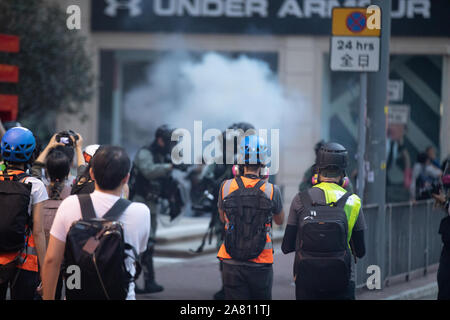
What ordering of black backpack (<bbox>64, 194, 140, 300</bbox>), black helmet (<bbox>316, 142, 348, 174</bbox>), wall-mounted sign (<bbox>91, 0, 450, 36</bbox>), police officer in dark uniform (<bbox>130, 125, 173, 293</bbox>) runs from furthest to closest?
wall-mounted sign (<bbox>91, 0, 450, 36</bbox>) < police officer in dark uniform (<bbox>130, 125, 173, 293</bbox>) < black helmet (<bbox>316, 142, 348, 174</bbox>) < black backpack (<bbox>64, 194, 140, 300</bbox>)

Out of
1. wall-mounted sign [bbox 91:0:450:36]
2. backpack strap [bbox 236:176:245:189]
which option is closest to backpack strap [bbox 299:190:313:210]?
backpack strap [bbox 236:176:245:189]

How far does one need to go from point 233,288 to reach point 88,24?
14.5 m

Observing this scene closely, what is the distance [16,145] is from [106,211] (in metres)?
1.55

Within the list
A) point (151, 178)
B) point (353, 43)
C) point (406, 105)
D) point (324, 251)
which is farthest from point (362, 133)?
point (406, 105)

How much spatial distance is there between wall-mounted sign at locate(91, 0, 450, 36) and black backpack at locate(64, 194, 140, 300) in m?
15.0

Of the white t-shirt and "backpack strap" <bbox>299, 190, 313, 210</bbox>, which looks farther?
"backpack strap" <bbox>299, 190, 313, 210</bbox>

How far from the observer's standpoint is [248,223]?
563cm

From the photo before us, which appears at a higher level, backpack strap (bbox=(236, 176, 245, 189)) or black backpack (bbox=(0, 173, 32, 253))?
backpack strap (bbox=(236, 176, 245, 189))

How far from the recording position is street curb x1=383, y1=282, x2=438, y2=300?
29.6ft

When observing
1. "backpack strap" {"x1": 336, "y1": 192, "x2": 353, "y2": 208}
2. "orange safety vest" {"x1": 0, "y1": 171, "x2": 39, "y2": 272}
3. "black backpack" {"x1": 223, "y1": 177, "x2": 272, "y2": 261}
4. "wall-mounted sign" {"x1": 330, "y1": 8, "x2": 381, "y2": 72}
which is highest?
"wall-mounted sign" {"x1": 330, "y1": 8, "x2": 381, "y2": 72}

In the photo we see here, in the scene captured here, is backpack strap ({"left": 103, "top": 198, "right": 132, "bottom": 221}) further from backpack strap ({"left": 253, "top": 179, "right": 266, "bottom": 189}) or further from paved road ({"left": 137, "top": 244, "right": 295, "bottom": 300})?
paved road ({"left": 137, "top": 244, "right": 295, "bottom": 300})

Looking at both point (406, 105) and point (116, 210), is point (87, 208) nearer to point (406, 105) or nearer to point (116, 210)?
Answer: point (116, 210)

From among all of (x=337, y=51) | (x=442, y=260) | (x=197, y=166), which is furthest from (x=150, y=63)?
(x=442, y=260)

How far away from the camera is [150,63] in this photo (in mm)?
19891
